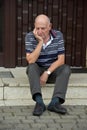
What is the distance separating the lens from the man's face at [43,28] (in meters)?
5.95

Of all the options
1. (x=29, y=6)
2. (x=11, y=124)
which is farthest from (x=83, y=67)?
(x=11, y=124)

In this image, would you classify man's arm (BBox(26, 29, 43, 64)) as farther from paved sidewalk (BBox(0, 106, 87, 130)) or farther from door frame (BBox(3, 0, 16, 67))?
door frame (BBox(3, 0, 16, 67))

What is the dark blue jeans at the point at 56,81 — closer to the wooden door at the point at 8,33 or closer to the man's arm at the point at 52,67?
the man's arm at the point at 52,67

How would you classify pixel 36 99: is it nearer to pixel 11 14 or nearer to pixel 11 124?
pixel 11 124

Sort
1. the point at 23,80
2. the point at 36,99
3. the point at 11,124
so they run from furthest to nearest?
the point at 23,80
the point at 36,99
the point at 11,124

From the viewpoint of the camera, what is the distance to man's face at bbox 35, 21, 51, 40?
5953 mm

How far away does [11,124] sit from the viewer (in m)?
5.41

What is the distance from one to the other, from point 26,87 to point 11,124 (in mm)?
909

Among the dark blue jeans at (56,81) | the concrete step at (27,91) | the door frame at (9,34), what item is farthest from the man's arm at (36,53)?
the door frame at (9,34)

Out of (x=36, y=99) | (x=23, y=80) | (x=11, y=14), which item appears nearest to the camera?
(x=36, y=99)

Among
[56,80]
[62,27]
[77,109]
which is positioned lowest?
[77,109]

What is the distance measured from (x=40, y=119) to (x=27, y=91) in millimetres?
683

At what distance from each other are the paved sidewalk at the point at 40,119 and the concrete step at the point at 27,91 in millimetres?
167

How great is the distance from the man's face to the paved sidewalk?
3.27 feet
